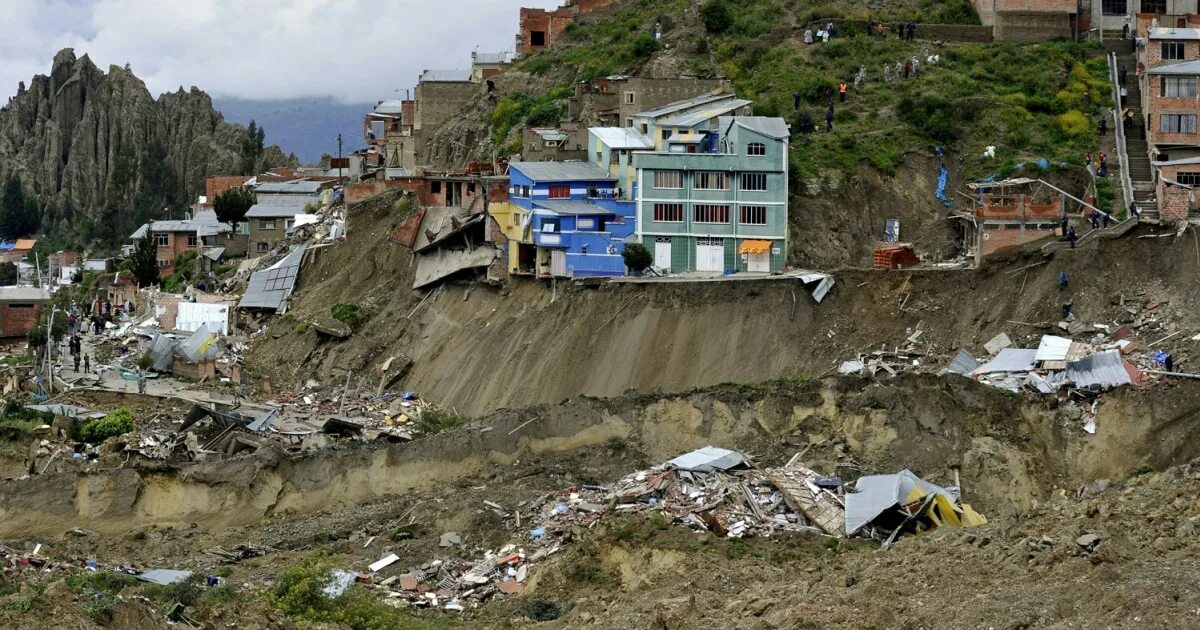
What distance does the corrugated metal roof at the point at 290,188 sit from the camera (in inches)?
4252

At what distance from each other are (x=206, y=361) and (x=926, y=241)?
27.6 meters

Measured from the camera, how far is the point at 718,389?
65.1 metres

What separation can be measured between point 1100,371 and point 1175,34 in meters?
26.7

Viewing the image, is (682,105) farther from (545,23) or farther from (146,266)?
(146,266)

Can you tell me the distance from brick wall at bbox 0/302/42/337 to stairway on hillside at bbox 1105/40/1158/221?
168ft

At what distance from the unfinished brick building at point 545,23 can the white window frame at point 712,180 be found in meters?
30.4

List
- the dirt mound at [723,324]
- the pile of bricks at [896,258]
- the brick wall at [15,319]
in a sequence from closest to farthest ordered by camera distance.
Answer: the dirt mound at [723,324] → the pile of bricks at [896,258] → the brick wall at [15,319]

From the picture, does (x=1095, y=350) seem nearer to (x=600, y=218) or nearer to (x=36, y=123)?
(x=600, y=218)

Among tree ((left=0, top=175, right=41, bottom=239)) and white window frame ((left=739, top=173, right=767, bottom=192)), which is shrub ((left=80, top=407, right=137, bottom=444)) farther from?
tree ((left=0, top=175, right=41, bottom=239))

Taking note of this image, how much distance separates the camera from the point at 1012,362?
210ft

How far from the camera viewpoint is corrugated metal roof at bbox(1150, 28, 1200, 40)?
271 feet

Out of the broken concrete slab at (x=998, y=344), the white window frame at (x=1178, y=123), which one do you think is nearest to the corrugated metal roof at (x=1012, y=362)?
the broken concrete slab at (x=998, y=344)

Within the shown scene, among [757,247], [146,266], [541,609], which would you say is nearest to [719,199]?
[757,247]

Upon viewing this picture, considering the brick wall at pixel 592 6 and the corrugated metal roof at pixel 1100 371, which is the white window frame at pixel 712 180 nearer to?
the corrugated metal roof at pixel 1100 371
